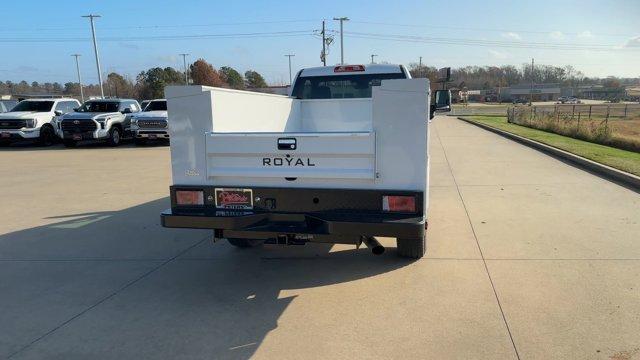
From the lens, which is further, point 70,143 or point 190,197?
point 70,143

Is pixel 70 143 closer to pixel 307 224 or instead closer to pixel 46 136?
pixel 46 136

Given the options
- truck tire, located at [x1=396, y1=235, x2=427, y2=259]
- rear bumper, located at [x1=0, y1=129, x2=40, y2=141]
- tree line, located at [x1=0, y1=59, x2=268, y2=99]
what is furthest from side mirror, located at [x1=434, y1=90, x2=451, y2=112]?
tree line, located at [x1=0, y1=59, x2=268, y2=99]

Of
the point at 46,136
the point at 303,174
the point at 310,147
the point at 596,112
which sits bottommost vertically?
the point at 596,112

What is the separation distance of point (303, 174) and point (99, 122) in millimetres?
18133

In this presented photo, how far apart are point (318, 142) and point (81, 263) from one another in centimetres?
331

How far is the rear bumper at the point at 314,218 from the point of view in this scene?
4.04m

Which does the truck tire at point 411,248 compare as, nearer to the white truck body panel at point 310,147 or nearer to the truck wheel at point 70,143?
the white truck body panel at point 310,147

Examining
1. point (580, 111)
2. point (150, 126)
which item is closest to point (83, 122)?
point (150, 126)

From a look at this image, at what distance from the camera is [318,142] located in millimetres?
4203

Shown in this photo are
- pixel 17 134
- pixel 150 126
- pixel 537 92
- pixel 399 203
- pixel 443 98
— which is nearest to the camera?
pixel 399 203

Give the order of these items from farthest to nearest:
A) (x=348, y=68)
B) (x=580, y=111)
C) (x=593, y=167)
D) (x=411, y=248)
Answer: (x=580, y=111) < (x=593, y=167) < (x=348, y=68) < (x=411, y=248)

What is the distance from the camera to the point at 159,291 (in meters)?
4.70

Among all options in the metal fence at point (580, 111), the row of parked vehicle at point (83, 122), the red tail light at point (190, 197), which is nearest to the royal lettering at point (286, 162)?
the red tail light at point (190, 197)

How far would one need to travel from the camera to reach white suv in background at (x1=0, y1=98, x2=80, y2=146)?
20203mm
